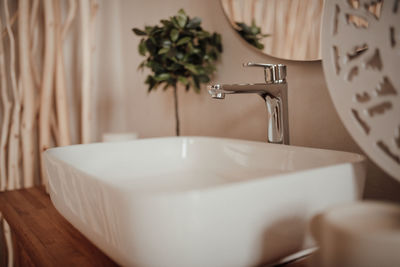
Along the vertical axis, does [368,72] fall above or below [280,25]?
below

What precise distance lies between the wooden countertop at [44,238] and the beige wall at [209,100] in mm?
383

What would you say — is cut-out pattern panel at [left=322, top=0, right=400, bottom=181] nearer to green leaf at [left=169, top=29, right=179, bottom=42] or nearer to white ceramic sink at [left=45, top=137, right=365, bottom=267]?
white ceramic sink at [left=45, top=137, right=365, bottom=267]

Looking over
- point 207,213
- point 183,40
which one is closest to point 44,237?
point 207,213

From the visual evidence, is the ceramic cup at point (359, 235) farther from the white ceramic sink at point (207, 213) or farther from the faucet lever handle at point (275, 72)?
the faucet lever handle at point (275, 72)

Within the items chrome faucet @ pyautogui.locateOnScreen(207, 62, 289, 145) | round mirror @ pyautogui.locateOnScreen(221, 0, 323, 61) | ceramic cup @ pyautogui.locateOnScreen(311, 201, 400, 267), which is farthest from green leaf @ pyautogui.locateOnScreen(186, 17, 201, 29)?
ceramic cup @ pyautogui.locateOnScreen(311, 201, 400, 267)

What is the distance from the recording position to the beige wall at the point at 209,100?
0.80 metres

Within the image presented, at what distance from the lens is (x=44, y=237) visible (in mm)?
663

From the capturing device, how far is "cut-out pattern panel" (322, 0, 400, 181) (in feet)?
1.47

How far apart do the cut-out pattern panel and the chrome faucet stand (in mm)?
219

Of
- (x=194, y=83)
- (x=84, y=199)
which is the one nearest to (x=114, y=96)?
(x=194, y=83)

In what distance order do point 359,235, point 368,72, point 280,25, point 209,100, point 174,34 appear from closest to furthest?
point 359,235 < point 368,72 < point 280,25 < point 174,34 < point 209,100

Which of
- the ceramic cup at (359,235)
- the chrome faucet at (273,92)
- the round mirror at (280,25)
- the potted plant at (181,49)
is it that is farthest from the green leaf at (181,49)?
the ceramic cup at (359,235)

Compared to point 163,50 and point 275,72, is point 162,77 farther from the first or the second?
point 275,72

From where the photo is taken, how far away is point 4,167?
1.57 m
